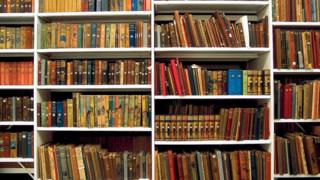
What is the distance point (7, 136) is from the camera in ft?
8.13

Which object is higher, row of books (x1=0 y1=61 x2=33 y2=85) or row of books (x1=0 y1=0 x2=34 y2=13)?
row of books (x1=0 y1=0 x2=34 y2=13)

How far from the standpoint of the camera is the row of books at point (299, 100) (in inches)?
95.7

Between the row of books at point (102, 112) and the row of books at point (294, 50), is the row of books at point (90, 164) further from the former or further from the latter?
the row of books at point (294, 50)

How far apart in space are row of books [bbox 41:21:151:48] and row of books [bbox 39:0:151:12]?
0.39 feet

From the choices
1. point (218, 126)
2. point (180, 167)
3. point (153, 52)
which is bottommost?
point (180, 167)

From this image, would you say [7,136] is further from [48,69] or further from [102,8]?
[102,8]

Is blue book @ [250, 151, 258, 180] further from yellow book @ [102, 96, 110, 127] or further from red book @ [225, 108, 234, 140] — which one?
yellow book @ [102, 96, 110, 127]

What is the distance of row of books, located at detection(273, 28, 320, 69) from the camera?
2445mm

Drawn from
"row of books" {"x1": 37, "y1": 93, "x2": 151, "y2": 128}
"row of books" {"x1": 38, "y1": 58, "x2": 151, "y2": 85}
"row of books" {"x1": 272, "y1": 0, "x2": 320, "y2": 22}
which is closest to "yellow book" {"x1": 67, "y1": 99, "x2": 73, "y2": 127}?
"row of books" {"x1": 37, "y1": 93, "x2": 151, "y2": 128}

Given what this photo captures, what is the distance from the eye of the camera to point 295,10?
2480 millimetres

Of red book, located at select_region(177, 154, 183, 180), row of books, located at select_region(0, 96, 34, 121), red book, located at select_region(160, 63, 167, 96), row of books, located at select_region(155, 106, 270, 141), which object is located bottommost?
red book, located at select_region(177, 154, 183, 180)

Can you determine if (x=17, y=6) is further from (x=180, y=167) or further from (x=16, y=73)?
(x=180, y=167)

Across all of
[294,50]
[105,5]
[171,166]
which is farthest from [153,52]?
[294,50]

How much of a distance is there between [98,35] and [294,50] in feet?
5.11
